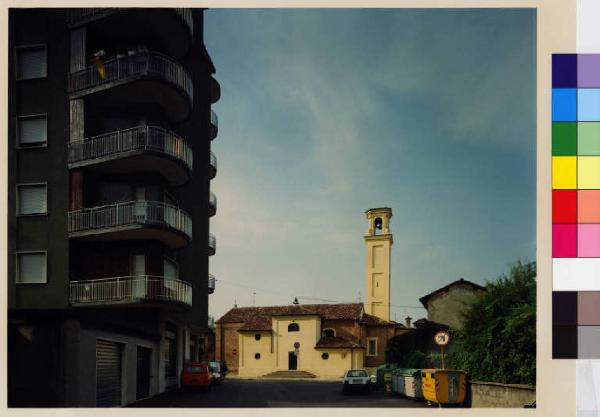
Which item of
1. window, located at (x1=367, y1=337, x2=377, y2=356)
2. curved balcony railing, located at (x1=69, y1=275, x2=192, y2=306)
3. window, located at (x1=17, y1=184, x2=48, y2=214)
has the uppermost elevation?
window, located at (x1=17, y1=184, x2=48, y2=214)

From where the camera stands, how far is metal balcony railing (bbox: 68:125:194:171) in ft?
53.7

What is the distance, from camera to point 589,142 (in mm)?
13250

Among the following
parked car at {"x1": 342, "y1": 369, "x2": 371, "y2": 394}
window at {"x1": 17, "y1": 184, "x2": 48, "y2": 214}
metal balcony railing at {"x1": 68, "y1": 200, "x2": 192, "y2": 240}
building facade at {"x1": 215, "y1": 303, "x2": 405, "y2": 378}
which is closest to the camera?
window at {"x1": 17, "y1": 184, "x2": 48, "y2": 214}

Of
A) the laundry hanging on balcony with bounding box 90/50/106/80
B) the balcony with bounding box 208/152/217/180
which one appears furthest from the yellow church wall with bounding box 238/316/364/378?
the laundry hanging on balcony with bounding box 90/50/106/80

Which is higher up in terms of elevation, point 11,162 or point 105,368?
point 11,162

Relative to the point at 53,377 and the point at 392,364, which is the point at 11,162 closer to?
the point at 53,377

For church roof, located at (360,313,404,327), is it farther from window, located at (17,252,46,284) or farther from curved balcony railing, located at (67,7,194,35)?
curved balcony railing, located at (67,7,194,35)

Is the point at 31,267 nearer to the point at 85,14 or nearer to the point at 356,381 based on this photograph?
the point at 85,14

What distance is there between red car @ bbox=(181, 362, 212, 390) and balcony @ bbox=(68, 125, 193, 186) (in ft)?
18.4

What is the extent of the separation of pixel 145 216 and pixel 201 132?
2886 millimetres

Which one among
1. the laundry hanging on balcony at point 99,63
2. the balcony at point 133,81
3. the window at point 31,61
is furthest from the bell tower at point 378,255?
the window at point 31,61

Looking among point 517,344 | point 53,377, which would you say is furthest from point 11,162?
point 517,344

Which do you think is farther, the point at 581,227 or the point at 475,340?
the point at 475,340

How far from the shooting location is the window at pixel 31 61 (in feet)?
52.5
